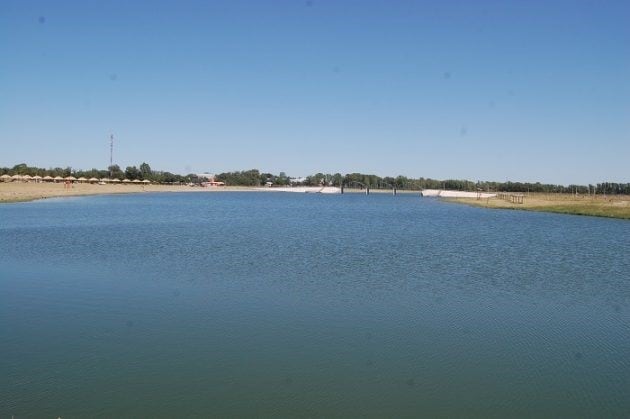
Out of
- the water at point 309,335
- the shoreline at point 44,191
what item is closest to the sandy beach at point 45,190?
the shoreline at point 44,191

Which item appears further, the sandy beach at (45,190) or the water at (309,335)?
the sandy beach at (45,190)

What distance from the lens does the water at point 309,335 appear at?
1139 cm

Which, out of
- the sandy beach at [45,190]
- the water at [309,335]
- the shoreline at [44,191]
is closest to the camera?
the water at [309,335]

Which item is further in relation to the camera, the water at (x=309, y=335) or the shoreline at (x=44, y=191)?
the shoreline at (x=44, y=191)

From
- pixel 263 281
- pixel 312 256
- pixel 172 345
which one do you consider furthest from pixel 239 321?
pixel 312 256

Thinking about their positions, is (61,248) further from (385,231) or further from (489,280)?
(385,231)

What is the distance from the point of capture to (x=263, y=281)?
24.1 m

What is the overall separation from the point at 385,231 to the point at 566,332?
3591 centimetres

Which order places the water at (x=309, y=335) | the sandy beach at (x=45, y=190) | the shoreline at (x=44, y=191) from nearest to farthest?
the water at (x=309, y=335), the shoreline at (x=44, y=191), the sandy beach at (x=45, y=190)

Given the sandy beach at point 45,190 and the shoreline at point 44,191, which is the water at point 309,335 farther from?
the sandy beach at point 45,190

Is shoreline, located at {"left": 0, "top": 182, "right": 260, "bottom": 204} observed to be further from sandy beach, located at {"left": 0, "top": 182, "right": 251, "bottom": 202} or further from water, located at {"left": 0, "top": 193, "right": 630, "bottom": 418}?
water, located at {"left": 0, "top": 193, "right": 630, "bottom": 418}

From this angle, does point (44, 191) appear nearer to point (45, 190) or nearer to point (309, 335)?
point (45, 190)

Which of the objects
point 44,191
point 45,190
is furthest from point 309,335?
point 45,190

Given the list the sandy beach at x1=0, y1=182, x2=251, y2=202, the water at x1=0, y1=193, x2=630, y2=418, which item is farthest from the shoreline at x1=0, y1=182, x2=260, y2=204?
the water at x1=0, y1=193, x2=630, y2=418
